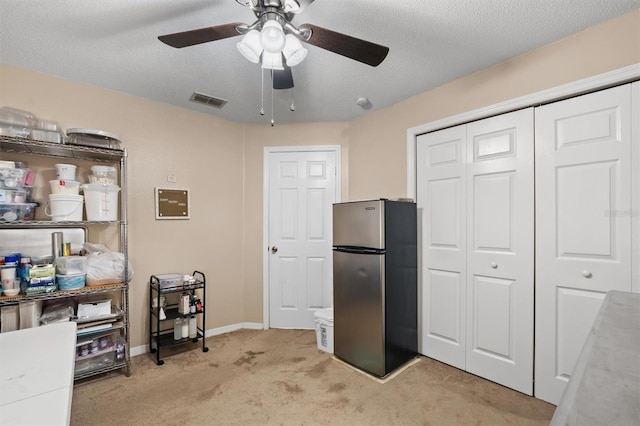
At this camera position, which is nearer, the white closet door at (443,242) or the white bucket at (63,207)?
the white bucket at (63,207)

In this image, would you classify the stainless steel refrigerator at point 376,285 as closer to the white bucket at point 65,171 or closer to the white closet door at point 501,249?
the white closet door at point 501,249

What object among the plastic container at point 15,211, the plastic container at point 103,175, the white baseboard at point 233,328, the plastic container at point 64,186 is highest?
the plastic container at point 103,175

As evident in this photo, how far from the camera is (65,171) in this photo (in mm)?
2266

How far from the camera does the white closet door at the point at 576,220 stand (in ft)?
5.90

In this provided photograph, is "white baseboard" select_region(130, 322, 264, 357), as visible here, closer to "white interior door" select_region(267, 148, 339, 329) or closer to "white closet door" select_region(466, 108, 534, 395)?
"white interior door" select_region(267, 148, 339, 329)

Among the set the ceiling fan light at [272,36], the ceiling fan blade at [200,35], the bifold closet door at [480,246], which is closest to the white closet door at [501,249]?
the bifold closet door at [480,246]

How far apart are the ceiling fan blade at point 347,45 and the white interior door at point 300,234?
6.48ft

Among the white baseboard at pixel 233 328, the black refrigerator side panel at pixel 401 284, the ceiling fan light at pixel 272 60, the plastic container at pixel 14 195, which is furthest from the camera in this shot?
the white baseboard at pixel 233 328

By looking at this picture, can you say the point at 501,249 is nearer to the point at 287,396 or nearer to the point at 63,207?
the point at 287,396

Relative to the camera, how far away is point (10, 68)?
7.30 ft

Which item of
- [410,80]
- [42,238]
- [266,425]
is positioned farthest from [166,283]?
[410,80]

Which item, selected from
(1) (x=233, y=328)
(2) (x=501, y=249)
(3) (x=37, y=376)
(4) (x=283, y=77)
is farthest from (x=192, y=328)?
(2) (x=501, y=249)

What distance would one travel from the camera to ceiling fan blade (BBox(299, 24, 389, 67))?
1.41 meters

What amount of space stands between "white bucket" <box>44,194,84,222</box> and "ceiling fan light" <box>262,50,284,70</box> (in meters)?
1.80
